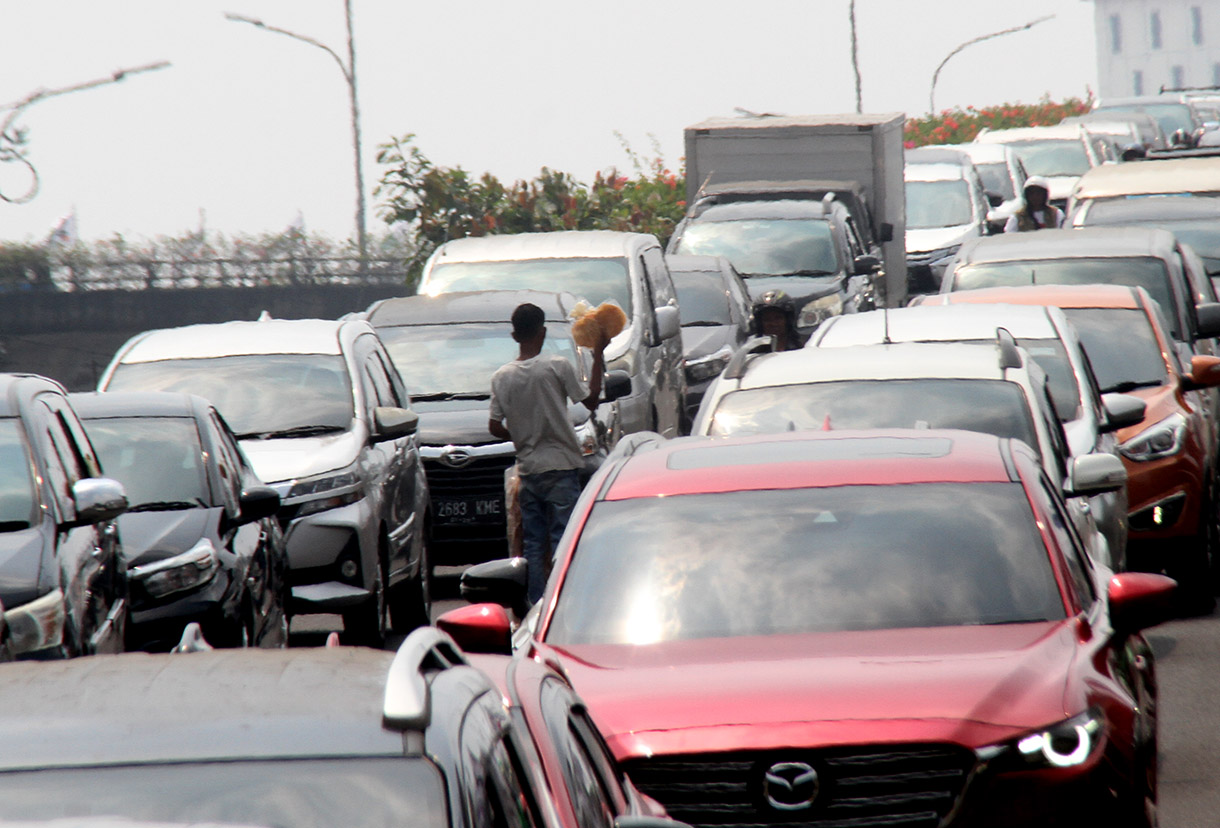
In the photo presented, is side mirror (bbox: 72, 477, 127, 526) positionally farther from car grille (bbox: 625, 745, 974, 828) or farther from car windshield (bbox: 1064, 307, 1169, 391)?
car windshield (bbox: 1064, 307, 1169, 391)

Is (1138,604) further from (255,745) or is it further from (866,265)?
(866,265)

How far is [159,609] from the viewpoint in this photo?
969cm

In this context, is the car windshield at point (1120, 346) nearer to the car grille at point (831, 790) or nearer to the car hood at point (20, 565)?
the car hood at point (20, 565)

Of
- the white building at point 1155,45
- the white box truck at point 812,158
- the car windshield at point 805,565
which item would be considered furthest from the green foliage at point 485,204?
the white building at point 1155,45

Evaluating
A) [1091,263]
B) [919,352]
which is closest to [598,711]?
[919,352]

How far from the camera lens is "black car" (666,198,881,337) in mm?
24656

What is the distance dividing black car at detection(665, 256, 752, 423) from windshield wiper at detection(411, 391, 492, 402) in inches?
216

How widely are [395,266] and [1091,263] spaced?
26366mm

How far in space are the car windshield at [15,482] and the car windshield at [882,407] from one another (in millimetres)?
2631

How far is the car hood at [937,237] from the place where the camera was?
31016mm

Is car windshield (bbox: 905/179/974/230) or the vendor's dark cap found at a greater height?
car windshield (bbox: 905/179/974/230)

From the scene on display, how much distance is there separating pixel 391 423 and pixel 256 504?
2029mm

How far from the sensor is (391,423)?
12.4 meters

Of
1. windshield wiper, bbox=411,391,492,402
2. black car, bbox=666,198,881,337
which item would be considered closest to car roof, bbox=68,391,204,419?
windshield wiper, bbox=411,391,492,402
